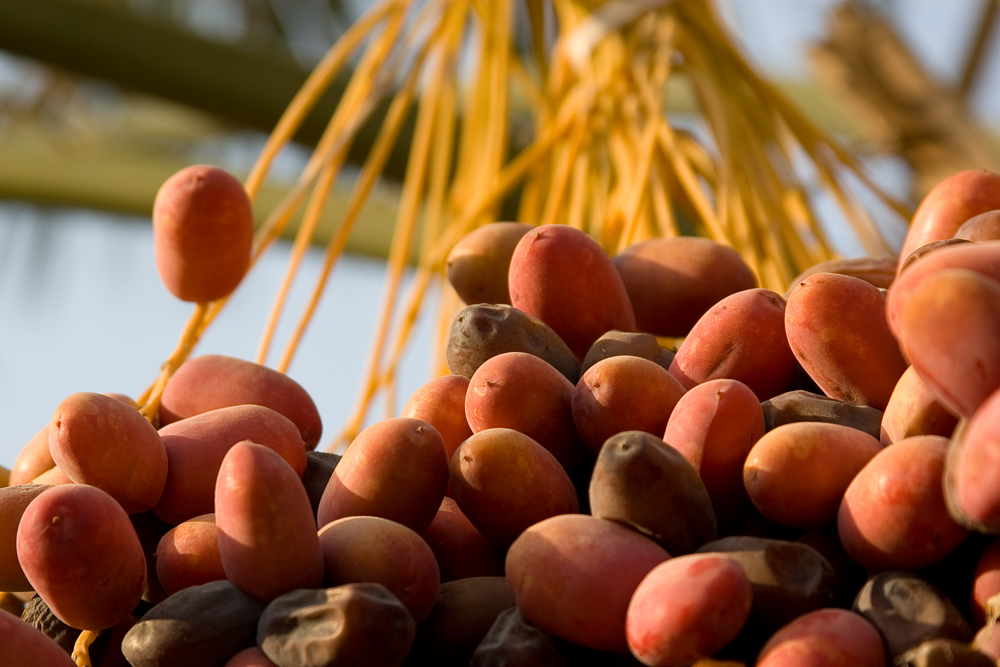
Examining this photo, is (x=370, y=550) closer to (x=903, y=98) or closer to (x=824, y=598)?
(x=824, y=598)

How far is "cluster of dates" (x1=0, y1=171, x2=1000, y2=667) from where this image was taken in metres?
0.30

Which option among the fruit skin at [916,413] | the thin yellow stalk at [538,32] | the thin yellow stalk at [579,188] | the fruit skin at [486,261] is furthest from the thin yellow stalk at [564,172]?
the fruit skin at [916,413]

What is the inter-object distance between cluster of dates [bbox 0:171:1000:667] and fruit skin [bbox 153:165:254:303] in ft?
0.46

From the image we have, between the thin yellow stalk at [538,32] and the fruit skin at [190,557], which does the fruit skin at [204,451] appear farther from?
the thin yellow stalk at [538,32]

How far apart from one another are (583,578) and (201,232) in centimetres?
32

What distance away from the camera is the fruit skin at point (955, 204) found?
451 millimetres

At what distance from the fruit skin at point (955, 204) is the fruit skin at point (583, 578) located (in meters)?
0.21

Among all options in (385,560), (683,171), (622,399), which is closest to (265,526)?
(385,560)

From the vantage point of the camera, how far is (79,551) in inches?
13.6

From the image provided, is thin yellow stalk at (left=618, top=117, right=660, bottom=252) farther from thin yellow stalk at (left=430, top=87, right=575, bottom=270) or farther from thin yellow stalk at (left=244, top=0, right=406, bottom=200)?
thin yellow stalk at (left=244, top=0, right=406, bottom=200)

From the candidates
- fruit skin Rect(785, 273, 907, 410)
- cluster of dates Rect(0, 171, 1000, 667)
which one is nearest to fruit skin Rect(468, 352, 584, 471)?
cluster of dates Rect(0, 171, 1000, 667)

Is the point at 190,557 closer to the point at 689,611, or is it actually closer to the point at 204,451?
the point at 204,451

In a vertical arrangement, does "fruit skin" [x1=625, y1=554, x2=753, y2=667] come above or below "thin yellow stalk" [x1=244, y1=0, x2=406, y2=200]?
below

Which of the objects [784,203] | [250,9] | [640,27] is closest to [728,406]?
[784,203]
